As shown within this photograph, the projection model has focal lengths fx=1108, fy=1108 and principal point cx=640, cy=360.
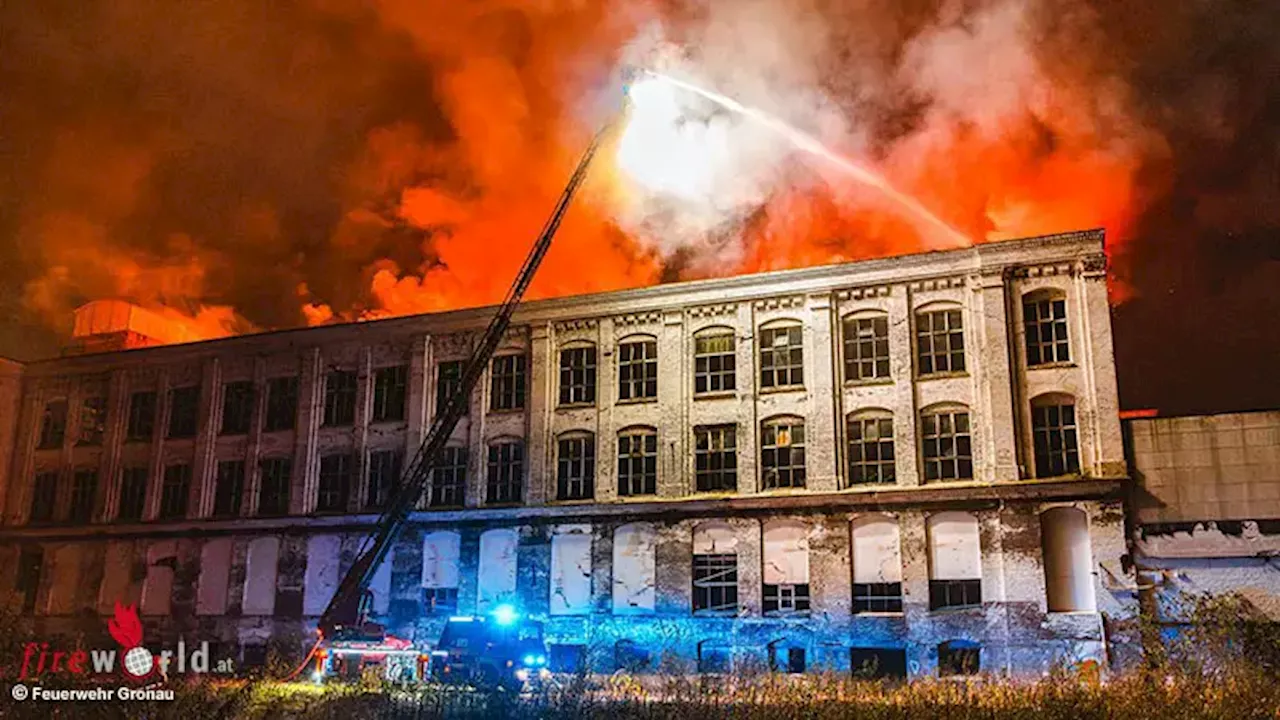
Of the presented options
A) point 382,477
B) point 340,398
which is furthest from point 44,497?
point 382,477

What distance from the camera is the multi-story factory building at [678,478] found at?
23812mm

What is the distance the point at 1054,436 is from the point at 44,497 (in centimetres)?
2979

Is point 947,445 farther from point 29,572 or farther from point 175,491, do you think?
point 29,572

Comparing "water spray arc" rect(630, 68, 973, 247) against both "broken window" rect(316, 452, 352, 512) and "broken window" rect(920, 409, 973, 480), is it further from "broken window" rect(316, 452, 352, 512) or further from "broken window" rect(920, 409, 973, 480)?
"broken window" rect(316, 452, 352, 512)

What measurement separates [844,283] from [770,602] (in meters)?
7.64

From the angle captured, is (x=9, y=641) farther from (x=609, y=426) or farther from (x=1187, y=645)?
(x=1187, y=645)

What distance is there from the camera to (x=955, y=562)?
23.9 metres

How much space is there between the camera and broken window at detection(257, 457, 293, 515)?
1234 inches

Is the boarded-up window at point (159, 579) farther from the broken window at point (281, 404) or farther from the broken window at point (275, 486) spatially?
the broken window at point (281, 404)

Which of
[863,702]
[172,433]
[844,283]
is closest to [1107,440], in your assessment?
[844,283]

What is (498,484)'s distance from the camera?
2883 centimetres

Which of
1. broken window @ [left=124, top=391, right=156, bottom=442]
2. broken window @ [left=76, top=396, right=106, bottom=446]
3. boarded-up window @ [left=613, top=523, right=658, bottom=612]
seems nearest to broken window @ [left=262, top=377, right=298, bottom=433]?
broken window @ [left=124, top=391, right=156, bottom=442]

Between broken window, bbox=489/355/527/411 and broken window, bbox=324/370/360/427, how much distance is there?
14.4 ft

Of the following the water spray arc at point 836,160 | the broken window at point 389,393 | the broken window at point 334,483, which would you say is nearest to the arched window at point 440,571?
the broken window at point 334,483
